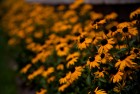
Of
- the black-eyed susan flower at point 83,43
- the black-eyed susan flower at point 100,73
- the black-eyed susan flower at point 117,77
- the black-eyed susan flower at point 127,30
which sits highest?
the black-eyed susan flower at point 83,43

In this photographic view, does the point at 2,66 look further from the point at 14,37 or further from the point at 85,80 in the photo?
the point at 85,80

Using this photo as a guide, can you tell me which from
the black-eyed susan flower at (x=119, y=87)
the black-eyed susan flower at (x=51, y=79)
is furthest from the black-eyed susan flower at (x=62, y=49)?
the black-eyed susan flower at (x=119, y=87)

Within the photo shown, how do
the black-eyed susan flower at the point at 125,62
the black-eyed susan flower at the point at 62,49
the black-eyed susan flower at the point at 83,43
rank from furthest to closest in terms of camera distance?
the black-eyed susan flower at the point at 62,49, the black-eyed susan flower at the point at 83,43, the black-eyed susan flower at the point at 125,62

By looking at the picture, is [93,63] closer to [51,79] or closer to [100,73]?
[100,73]

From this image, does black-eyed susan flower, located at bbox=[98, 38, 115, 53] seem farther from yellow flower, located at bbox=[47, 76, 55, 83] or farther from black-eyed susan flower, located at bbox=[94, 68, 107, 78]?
yellow flower, located at bbox=[47, 76, 55, 83]

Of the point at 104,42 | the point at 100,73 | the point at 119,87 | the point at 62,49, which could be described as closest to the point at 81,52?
the point at 62,49

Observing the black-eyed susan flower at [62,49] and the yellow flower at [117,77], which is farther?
the black-eyed susan flower at [62,49]

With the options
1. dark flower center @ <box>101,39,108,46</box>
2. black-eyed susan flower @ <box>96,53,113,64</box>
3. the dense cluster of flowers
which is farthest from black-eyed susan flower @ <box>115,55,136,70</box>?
dark flower center @ <box>101,39,108,46</box>

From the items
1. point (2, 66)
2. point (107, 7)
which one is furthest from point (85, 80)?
point (2, 66)

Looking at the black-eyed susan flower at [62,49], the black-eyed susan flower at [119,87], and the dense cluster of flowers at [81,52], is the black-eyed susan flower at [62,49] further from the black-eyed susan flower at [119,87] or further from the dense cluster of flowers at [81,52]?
the black-eyed susan flower at [119,87]
